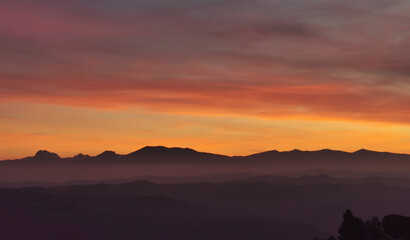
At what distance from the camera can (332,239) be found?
127 metres

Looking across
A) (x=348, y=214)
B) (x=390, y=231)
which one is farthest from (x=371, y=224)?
(x=348, y=214)

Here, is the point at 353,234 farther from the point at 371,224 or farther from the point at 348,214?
the point at 371,224

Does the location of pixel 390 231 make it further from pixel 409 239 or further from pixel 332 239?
pixel 332 239

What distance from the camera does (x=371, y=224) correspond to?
121000 mm

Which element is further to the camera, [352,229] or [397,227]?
[397,227]

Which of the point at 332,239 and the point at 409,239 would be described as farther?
the point at 332,239

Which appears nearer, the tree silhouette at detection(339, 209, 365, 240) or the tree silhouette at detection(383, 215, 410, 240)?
the tree silhouette at detection(339, 209, 365, 240)

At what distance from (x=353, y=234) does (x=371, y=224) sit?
11.5 metres

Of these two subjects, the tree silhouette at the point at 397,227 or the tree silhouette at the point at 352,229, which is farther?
the tree silhouette at the point at 397,227

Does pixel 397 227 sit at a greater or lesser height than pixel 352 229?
greater

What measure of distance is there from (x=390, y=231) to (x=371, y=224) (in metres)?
4.38

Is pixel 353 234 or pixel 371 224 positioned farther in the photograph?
pixel 371 224

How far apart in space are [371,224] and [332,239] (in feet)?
32.8

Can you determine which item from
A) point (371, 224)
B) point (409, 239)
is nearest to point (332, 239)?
point (371, 224)
